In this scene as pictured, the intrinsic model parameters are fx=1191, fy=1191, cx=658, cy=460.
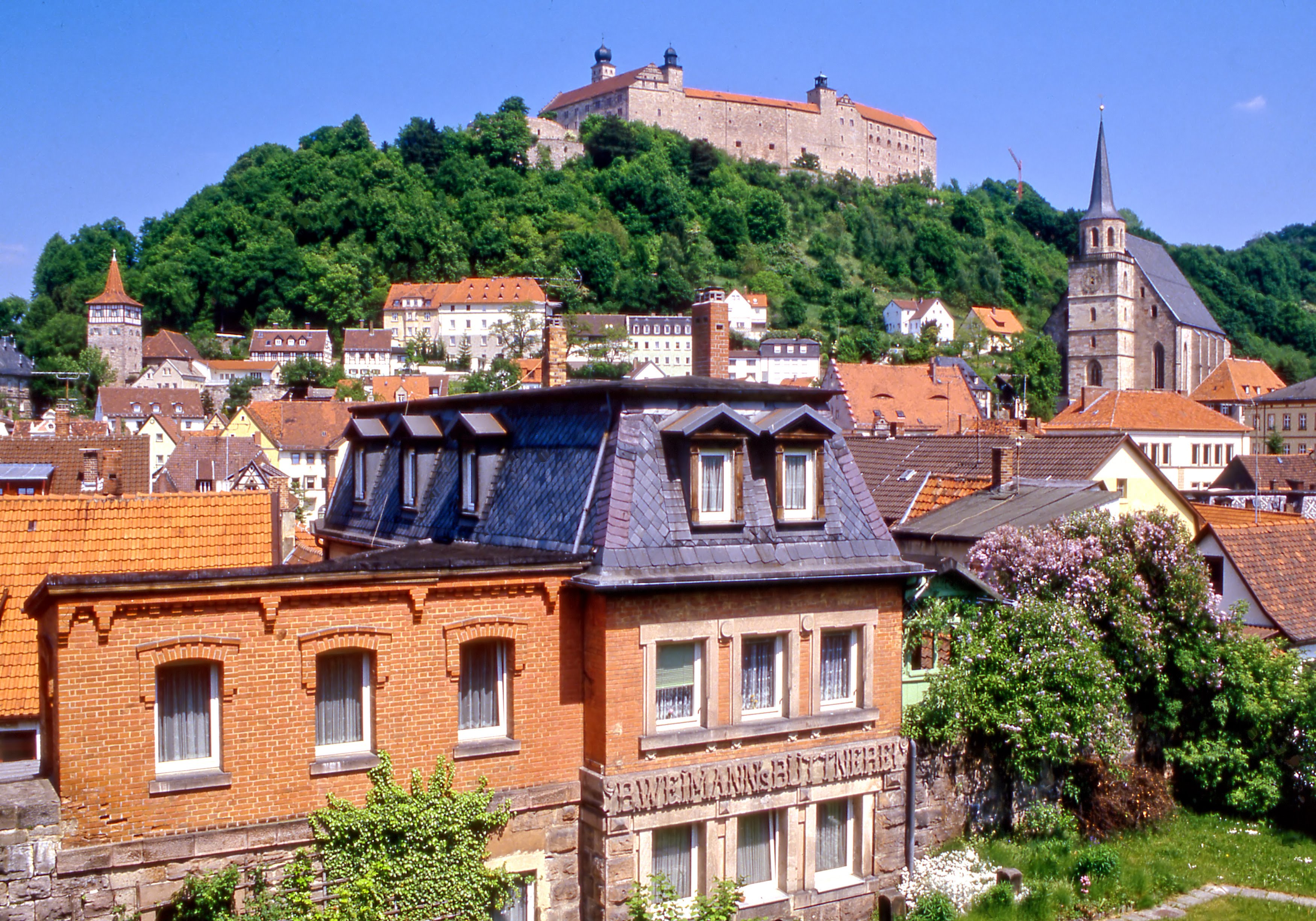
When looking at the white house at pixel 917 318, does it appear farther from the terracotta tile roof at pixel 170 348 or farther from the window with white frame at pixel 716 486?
the window with white frame at pixel 716 486

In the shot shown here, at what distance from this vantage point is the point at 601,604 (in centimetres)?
1375

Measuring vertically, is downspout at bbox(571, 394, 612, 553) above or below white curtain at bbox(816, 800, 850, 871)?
above

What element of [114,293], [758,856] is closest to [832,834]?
[758,856]

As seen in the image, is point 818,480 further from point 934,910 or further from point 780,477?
point 934,910

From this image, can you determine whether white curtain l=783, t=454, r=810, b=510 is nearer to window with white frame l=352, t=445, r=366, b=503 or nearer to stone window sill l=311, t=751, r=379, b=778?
stone window sill l=311, t=751, r=379, b=778

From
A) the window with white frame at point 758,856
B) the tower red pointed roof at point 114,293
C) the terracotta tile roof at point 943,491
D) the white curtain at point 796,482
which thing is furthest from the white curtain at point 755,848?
the tower red pointed roof at point 114,293

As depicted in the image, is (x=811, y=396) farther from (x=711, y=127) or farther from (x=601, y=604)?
(x=711, y=127)

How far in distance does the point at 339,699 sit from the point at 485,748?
5.83 feet

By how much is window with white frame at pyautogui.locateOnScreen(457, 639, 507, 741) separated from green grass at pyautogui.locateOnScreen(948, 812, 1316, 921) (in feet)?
22.7

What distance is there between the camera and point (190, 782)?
12070 millimetres

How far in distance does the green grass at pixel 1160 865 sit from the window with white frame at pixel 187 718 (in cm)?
988

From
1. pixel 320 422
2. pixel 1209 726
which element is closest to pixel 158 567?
pixel 1209 726

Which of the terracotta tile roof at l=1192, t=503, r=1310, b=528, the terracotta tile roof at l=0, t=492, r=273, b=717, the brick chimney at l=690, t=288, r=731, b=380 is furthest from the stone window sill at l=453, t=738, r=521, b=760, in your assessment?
the terracotta tile roof at l=1192, t=503, r=1310, b=528

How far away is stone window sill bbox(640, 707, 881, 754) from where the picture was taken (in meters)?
14.0
